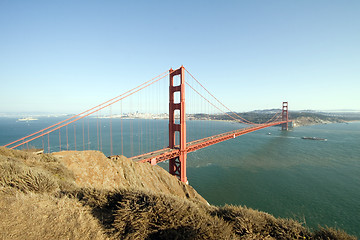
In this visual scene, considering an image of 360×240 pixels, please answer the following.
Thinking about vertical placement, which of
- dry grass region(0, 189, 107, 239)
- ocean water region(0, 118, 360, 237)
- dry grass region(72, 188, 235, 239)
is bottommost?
ocean water region(0, 118, 360, 237)

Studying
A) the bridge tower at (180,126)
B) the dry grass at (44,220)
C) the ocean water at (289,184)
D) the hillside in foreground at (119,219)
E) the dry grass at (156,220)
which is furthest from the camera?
the bridge tower at (180,126)

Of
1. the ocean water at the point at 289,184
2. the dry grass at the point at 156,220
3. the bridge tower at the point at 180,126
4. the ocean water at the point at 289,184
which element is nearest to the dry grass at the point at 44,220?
the dry grass at the point at 156,220

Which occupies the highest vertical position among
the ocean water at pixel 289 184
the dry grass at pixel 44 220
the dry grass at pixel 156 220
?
the dry grass at pixel 44 220

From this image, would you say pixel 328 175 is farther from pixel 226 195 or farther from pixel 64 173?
pixel 64 173

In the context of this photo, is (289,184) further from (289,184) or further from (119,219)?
(119,219)

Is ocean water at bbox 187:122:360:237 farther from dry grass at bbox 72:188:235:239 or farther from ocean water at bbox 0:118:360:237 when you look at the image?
dry grass at bbox 72:188:235:239

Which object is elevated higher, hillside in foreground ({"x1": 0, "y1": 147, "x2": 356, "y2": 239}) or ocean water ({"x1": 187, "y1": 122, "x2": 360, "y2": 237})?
hillside in foreground ({"x1": 0, "y1": 147, "x2": 356, "y2": 239})

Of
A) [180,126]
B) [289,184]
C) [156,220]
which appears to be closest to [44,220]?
[156,220]

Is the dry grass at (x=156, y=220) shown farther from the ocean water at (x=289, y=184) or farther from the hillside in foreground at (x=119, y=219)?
the ocean water at (x=289, y=184)

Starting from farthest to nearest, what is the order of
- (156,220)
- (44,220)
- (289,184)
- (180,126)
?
(289,184)
(180,126)
(156,220)
(44,220)

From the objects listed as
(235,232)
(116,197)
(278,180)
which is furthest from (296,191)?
(116,197)

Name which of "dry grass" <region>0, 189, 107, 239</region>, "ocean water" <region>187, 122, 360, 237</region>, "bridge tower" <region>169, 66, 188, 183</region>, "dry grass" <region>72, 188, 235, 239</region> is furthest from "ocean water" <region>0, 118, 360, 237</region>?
"dry grass" <region>0, 189, 107, 239</region>
